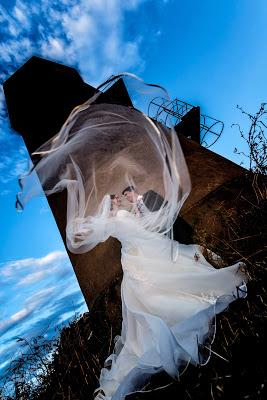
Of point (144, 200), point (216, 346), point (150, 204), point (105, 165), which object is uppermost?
point (105, 165)

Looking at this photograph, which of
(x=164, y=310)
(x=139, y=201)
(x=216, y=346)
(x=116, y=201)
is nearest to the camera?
(x=216, y=346)

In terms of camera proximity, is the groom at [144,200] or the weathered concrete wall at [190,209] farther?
the weathered concrete wall at [190,209]

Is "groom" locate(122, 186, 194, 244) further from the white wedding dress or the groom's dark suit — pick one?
the white wedding dress

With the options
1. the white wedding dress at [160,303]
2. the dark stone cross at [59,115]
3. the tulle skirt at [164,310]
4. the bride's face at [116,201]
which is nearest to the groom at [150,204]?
the bride's face at [116,201]

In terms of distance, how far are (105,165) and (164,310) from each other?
10.8 feet

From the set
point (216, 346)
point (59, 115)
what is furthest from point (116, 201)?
point (59, 115)

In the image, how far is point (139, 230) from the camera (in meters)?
4.48

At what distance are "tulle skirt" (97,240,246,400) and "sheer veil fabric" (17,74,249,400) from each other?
12mm

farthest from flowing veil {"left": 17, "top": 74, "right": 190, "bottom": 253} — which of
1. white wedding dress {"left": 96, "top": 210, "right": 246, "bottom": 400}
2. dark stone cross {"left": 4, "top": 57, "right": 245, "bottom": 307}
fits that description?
dark stone cross {"left": 4, "top": 57, "right": 245, "bottom": 307}

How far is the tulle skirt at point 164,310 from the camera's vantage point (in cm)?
292

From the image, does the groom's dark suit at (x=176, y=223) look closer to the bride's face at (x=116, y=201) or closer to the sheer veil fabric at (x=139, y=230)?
the sheer veil fabric at (x=139, y=230)

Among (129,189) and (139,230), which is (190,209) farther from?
(139,230)

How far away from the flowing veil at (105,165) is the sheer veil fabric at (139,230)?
0.02m

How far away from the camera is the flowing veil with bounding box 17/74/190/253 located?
454 centimetres
